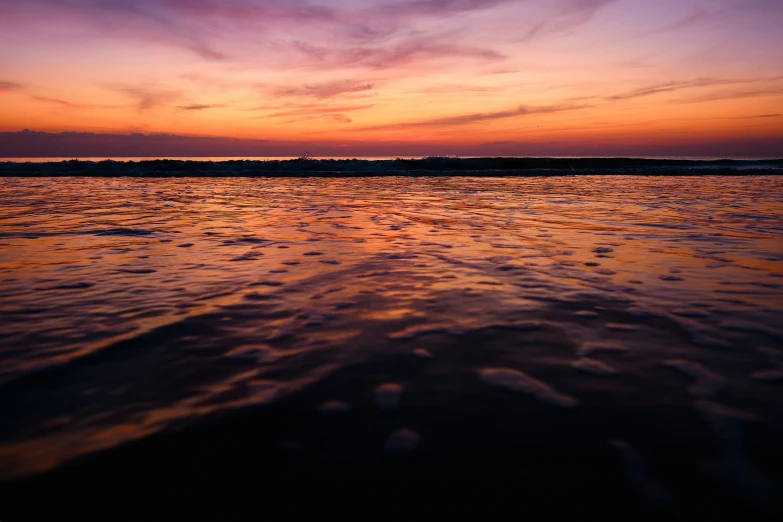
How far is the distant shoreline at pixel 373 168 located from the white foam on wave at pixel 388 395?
995 inches

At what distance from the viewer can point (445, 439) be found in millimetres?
2133

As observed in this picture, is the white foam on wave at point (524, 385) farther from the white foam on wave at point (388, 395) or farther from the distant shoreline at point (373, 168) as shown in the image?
the distant shoreline at point (373, 168)

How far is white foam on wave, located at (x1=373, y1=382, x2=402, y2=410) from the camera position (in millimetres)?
2432

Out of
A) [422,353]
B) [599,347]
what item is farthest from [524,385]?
[599,347]

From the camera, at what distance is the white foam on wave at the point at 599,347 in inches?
120

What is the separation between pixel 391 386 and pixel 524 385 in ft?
2.46

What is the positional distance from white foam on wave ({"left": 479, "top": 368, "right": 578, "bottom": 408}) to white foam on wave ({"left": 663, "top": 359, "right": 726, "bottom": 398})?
0.73 meters

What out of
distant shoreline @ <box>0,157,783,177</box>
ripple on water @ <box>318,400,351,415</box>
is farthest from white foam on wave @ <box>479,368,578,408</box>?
distant shoreline @ <box>0,157,783,177</box>

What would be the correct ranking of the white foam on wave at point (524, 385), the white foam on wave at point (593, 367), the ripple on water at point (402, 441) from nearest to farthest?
the ripple on water at point (402, 441)
the white foam on wave at point (524, 385)
the white foam on wave at point (593, 367)

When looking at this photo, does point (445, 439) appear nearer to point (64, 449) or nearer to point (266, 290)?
point (64, 449)

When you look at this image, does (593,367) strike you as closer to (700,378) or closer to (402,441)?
(700,378)

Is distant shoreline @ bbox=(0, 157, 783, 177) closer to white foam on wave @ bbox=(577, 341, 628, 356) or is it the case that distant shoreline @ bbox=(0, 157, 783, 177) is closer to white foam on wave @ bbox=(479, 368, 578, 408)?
white foam on wave @ bbox=(577, 341, 628, 356)

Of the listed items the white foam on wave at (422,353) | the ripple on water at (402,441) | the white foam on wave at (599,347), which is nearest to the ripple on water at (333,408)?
the ripple on water at (402,441)

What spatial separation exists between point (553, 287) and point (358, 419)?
2.82 m
